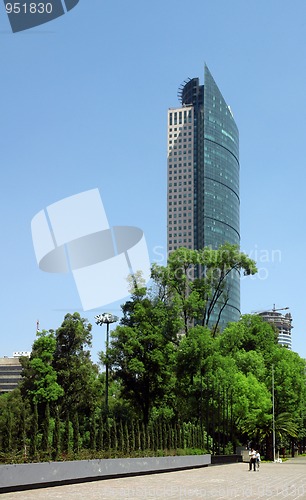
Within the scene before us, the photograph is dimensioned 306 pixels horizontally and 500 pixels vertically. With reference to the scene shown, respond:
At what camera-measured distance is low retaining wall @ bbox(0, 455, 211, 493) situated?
21.0 metres

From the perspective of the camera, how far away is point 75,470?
25.2 m

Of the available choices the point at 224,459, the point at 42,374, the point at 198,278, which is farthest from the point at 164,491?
the point at 42,374

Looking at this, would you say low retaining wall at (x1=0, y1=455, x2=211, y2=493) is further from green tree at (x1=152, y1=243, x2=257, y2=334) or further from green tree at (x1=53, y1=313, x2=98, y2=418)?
green tree at (x1=53, y1=313, x2=98, y2=418)

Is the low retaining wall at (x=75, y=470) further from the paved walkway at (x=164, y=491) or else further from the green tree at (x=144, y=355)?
the green tree at (x=144, y=355)

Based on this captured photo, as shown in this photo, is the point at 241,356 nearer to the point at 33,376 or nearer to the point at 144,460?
the point at 33,376

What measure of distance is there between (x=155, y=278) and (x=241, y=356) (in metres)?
10.2

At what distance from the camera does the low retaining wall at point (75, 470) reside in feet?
68.7

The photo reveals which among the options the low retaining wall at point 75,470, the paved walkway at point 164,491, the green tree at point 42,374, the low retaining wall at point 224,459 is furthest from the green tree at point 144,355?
the paved walkway at point 164,491

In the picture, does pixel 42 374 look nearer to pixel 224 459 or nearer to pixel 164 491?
pixel 224 459

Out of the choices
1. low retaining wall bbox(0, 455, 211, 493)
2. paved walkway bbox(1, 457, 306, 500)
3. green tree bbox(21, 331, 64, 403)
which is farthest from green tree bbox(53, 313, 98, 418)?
paved walkway bbox(1, 457, 306, 500)

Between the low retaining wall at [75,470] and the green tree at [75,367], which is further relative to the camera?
the green tree at [75,367]

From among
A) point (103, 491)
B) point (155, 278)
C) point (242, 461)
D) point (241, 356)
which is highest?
point (155, 278)

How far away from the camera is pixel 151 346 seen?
5353 centimetres

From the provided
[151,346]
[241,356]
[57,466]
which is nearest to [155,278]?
[151,346]
